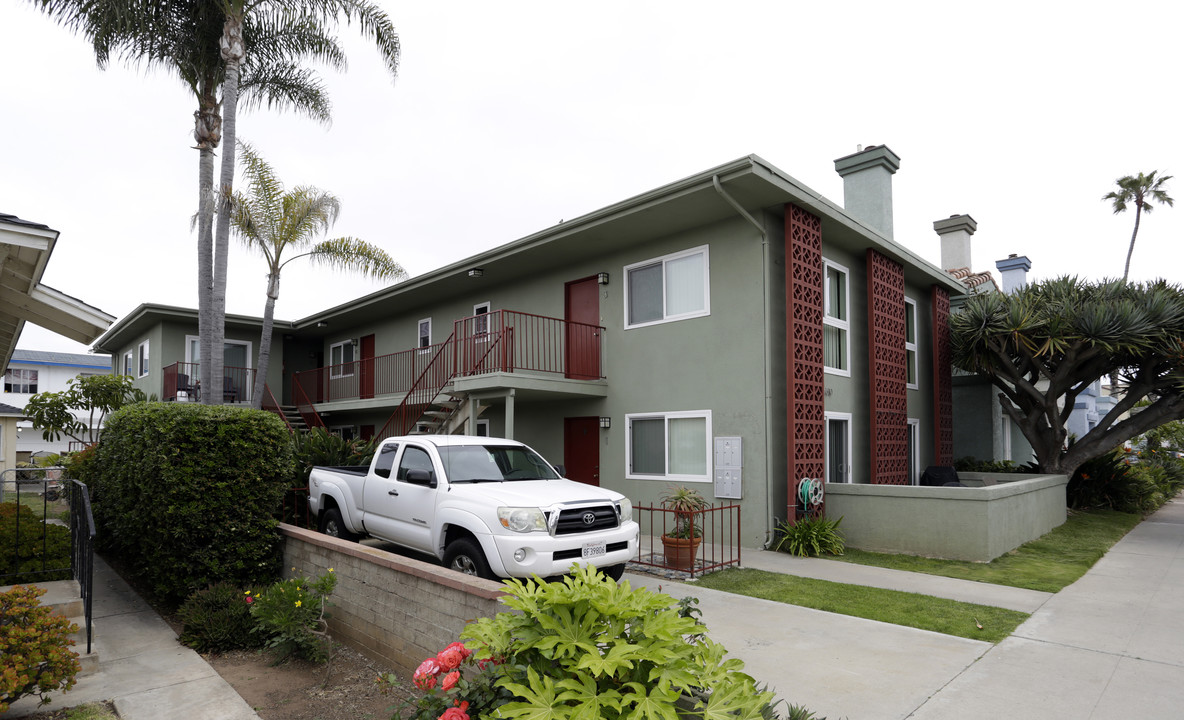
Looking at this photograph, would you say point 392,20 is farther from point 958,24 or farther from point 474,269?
point 958,24

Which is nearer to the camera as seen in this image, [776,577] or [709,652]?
[709,652]

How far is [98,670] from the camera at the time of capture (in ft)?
17.9

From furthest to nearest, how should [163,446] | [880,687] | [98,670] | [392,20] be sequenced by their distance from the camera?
[392,20]
[163,446]
[98,670]
[880,687]

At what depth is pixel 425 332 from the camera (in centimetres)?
1875

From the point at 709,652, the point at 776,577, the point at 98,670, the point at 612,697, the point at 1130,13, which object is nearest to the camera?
the point at 612,697

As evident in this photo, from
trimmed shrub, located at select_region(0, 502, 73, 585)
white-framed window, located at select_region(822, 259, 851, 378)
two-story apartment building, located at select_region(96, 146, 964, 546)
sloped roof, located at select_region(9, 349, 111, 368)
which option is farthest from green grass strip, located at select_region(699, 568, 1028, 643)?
sloped roof, located at select_region(9, 349, 111, 368)

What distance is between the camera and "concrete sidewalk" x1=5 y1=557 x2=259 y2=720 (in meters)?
4.75

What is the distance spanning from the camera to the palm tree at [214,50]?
12992mm

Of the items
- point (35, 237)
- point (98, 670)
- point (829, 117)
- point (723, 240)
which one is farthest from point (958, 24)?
point (98, 670)

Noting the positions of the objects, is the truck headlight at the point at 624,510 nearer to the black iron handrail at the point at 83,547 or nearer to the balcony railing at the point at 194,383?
the black iron handrail at the point at 83,547

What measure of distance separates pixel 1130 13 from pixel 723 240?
22.1 feet

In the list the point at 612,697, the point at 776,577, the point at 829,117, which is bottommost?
the point at 776,577

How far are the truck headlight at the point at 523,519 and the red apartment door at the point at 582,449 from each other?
6.79 meters

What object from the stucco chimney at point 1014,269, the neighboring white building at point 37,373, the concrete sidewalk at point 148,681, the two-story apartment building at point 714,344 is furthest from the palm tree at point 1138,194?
the neighboring white building at point 37,373
